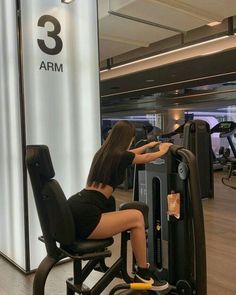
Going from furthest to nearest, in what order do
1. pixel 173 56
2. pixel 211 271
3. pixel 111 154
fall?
pixel 173 56 → pixel 211 271 → pixel 111 154

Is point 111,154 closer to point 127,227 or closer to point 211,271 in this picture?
point 127,227

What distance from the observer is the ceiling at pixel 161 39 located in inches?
165

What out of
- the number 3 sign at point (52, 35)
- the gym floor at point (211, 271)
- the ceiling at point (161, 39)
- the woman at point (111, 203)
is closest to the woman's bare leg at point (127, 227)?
the woman at point (111, 203)

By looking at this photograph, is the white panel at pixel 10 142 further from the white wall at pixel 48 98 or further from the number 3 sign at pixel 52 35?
the number 3 sign at pixel 52 35

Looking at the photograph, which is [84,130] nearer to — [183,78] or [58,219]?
[58,219]

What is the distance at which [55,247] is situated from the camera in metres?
2.11

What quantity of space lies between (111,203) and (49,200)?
0.50 metres

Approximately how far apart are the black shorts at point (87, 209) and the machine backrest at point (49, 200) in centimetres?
10

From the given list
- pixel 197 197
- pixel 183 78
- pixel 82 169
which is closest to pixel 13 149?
pixel 82 169

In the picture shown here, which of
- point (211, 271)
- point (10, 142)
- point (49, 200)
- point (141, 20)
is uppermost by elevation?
point (141, 20)

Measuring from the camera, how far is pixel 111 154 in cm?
221

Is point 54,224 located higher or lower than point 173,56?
lower

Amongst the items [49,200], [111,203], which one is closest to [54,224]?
[49,200]

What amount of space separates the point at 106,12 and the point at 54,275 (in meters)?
3.22
